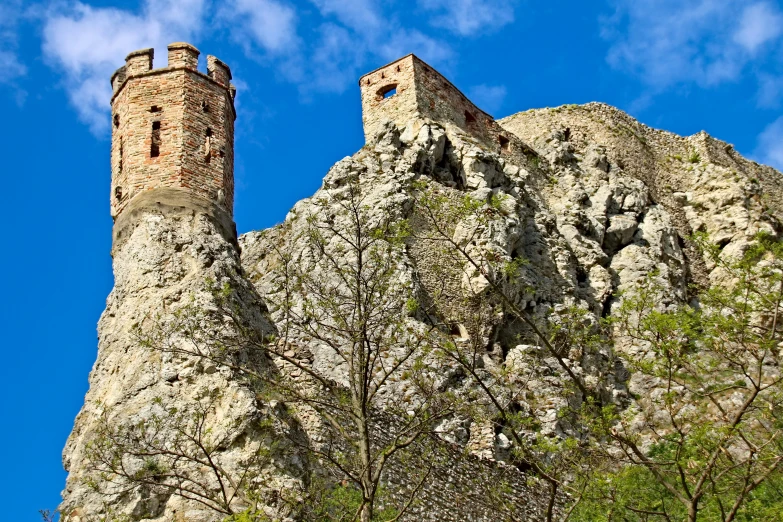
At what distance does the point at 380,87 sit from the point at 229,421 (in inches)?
747

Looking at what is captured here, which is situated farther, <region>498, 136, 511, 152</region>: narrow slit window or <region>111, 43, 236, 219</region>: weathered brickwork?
<region>498, 136, 511, 152</region>: narrow slit window

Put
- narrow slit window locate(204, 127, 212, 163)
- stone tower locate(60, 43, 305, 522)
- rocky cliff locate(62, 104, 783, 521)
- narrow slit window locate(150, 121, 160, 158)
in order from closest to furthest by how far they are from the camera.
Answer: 1. stone tower locate(60, 43, 305, 522)
2. rocky cliff locate(62, 104, 783, 521)
3. narrow slit window locate(150, 121, 160, 158)
4. narrow slit window locate(204, 127, 212, 163)

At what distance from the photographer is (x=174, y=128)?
20.8m

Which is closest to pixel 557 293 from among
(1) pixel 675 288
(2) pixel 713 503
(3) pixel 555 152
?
(1) pixel 675 288

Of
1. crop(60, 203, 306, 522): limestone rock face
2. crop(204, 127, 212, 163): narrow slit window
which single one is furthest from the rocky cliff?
crop(204, 127, 212, 163): narrow slit window

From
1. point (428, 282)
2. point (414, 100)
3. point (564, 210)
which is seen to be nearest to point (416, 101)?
point (414, 100)

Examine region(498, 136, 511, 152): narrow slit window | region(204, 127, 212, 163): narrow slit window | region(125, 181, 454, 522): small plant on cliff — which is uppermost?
region(498, 136, 511, 152): narrow slit window

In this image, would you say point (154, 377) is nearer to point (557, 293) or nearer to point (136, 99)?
point (136, 99)

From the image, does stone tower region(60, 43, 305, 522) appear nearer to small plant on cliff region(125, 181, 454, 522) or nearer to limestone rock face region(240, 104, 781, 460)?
small plant on cliff region(125, 181, 454, 522)

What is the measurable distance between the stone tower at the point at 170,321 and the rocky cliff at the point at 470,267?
0.05 metres

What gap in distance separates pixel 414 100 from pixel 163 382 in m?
17.2

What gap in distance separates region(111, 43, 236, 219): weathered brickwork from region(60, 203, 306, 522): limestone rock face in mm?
830

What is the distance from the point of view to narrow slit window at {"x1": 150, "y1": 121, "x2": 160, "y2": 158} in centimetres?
2075

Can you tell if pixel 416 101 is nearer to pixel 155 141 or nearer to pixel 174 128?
pixel 174 128
